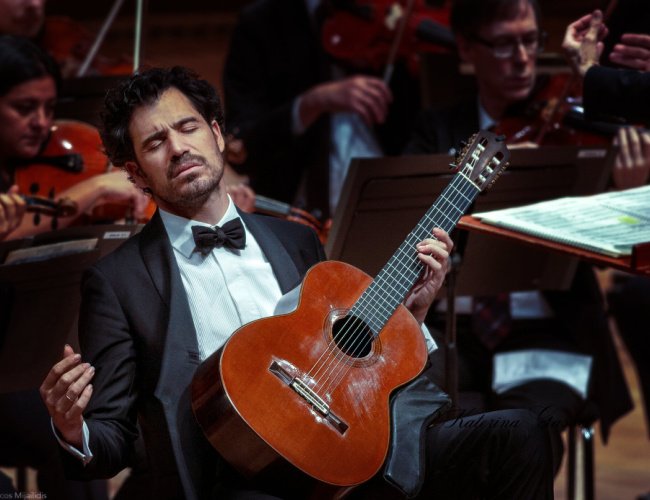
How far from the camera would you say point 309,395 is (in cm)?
185

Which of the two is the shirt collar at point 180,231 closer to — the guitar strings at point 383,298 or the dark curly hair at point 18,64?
the guitar strings at point 383,298

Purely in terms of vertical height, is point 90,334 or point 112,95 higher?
point 112,95

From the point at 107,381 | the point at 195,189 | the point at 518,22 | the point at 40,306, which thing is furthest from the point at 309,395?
the point at 518,22

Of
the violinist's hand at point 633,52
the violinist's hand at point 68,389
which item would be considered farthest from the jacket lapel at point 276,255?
the violinist's hand at point 633,52

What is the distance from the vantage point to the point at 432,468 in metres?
1.96

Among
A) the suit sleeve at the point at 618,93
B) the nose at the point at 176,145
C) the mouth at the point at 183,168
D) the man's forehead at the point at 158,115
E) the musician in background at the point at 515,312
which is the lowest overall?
the musician in background at the point at 515,312

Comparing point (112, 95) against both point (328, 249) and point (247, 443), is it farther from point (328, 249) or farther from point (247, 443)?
point (247, 443)

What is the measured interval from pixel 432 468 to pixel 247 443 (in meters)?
0.38

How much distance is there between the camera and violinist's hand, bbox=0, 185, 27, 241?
2645 mm

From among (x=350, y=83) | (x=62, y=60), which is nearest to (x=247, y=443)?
(x=350, y=83)

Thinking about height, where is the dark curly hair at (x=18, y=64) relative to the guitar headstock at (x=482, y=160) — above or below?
below

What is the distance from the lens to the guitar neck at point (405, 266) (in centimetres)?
196

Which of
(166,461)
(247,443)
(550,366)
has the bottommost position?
(550,366)

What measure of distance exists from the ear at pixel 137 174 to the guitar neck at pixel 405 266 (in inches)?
20.6
